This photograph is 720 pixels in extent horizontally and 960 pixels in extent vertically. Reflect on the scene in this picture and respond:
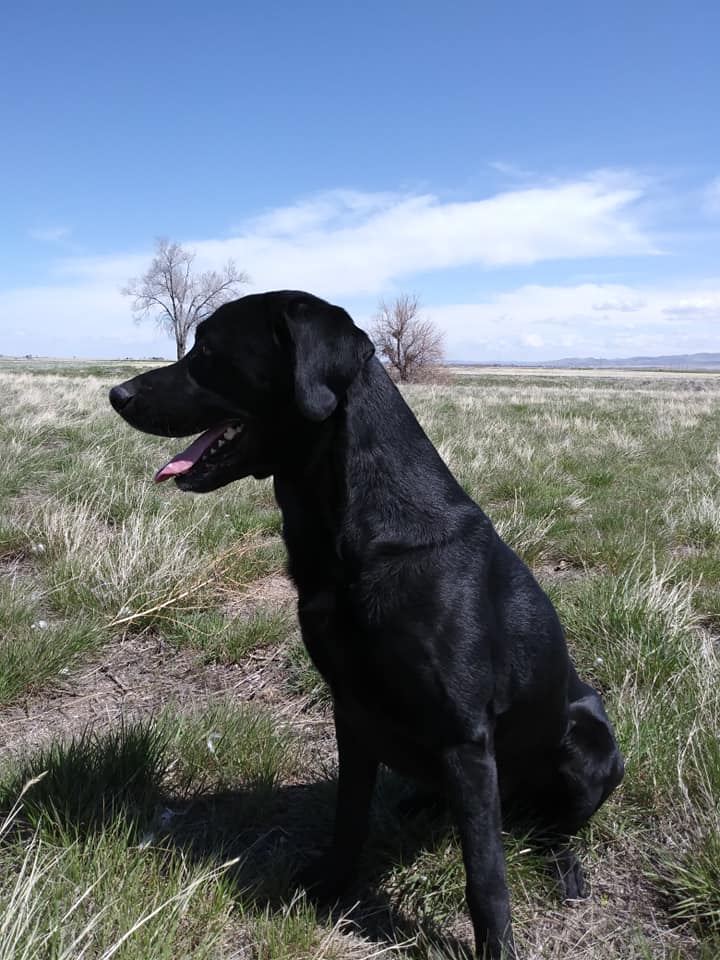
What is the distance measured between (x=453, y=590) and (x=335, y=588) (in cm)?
30

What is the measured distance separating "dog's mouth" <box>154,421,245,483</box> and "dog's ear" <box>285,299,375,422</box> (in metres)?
0.31

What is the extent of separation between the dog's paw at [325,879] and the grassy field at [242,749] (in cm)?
5

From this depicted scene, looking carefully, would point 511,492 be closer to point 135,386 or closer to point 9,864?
point 135,386

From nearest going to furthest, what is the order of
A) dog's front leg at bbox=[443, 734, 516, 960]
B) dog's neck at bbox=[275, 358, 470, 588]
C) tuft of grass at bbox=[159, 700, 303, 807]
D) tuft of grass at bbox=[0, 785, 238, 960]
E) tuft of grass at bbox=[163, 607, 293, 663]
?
tuft of grass at bbox=[0, 785, 238, 960], dog's front leg at bbox=[443, 734, 516, 960], dog's neck at bbox=[275, 358, 470, 588], tuft of grass at bbox=[159, 700, 303, 807], tuft of grass at bbox=[163, 607, 293, 663]

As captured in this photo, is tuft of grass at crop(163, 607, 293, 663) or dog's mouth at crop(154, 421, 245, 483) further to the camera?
tuft of grass at crop(163, 607, 293, 663)

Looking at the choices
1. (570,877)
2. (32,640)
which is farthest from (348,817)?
(32,640)

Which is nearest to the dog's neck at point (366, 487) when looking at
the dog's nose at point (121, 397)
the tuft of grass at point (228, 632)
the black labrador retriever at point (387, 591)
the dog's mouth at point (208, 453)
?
the black labrador retriever at point (387, 591)

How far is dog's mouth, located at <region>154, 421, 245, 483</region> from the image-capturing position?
2.16m

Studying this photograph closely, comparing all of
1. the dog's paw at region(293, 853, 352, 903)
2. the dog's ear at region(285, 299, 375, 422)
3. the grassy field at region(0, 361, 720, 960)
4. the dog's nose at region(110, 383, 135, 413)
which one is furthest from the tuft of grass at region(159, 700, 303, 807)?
the dog's ear at region(285, 299, 375, 422)

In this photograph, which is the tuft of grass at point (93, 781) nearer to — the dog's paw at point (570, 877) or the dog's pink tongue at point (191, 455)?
the dog's pink tongue at point (191, 455)

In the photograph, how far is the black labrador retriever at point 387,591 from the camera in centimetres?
186

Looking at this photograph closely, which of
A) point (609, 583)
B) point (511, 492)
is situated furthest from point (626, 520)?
point (609, 583)

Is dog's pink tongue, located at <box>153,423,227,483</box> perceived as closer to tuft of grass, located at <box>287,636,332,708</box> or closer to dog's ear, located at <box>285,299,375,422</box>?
dog's ear, located at <box>285,299,375,422</box>

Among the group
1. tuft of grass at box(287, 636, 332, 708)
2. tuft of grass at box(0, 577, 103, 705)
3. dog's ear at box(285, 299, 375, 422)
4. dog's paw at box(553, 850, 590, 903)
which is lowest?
dog's paw at box(553, 850, 590, 903)
